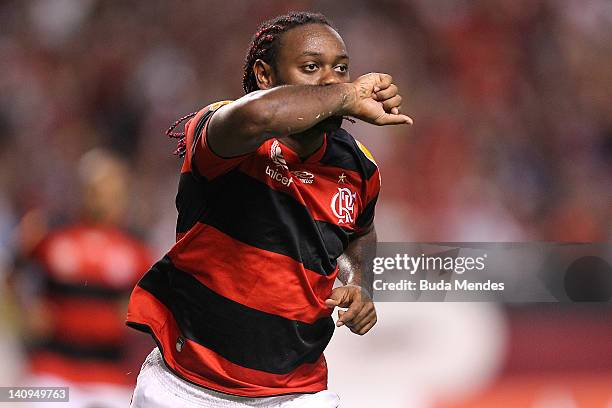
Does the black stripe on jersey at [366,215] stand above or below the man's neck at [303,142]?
below

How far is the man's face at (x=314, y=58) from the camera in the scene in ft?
7.07

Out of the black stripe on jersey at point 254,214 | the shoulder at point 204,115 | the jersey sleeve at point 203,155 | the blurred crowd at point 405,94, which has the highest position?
the blurred crowd at point 405,94

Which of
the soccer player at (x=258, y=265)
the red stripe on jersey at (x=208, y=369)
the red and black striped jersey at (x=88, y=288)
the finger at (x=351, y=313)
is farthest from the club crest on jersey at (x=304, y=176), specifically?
the red and black striped jersey at (x=88, y=288)

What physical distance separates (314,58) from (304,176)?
29 centimetres

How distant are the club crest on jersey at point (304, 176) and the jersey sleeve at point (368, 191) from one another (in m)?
0.23

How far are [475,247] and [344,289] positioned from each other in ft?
6.16

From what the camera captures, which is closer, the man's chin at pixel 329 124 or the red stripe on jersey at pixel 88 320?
the man's chin at pixel 329 124

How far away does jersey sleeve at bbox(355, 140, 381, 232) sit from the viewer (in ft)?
8.19

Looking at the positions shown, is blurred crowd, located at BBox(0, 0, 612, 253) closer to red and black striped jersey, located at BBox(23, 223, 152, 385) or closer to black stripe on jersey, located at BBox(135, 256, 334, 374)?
red and black striped jersey, located at BBox(23, 223, 152, 385)

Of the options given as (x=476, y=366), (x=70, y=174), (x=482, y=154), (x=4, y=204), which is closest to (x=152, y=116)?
(x=70, y=174)

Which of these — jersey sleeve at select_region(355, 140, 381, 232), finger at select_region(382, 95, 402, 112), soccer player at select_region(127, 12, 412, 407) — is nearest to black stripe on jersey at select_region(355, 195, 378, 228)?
jersey sleeve at select_region(355, 140, 381, 232)

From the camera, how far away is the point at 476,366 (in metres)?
4.18

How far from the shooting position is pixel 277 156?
2.22 metres

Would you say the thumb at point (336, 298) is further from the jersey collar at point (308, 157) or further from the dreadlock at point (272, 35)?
the dreadlock at point (272, 35)
